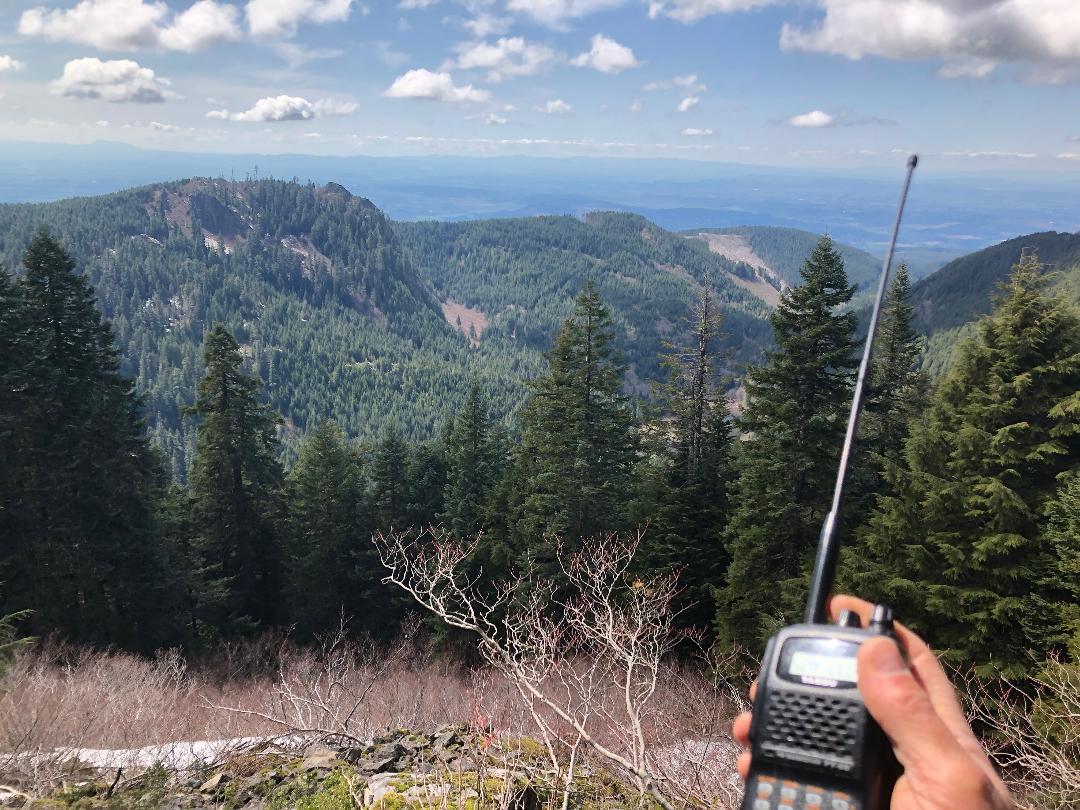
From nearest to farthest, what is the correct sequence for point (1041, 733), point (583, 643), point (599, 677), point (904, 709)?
point (904, 709)
point (1041, 733)
point (599, 677)
point (583, 643)

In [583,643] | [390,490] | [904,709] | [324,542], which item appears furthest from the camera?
[390,490]

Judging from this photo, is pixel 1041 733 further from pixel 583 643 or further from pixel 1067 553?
pixel 583 643

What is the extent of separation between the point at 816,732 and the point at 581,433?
19477mm

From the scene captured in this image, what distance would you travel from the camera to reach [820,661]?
85.7 inches

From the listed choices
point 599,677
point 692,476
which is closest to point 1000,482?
point 599,677

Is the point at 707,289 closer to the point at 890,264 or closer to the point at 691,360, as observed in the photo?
the point at 691,360

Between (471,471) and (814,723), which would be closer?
(814,723)

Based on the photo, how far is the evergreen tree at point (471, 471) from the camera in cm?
2761

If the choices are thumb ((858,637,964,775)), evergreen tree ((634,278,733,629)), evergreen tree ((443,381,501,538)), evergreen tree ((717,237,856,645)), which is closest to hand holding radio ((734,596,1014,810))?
thumb ((858,637,964,775))

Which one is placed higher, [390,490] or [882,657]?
[882,657]

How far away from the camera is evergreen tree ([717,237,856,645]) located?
16.7 metres

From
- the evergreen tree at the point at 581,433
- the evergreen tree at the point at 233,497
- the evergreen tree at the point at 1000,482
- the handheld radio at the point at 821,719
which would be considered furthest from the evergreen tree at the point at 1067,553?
the evergreen tree at the point at 233,497

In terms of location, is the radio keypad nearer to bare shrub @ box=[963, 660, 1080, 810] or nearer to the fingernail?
the fingernail

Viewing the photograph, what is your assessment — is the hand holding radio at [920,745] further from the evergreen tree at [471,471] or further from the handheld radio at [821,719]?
the evergreen tree at [471,471]
